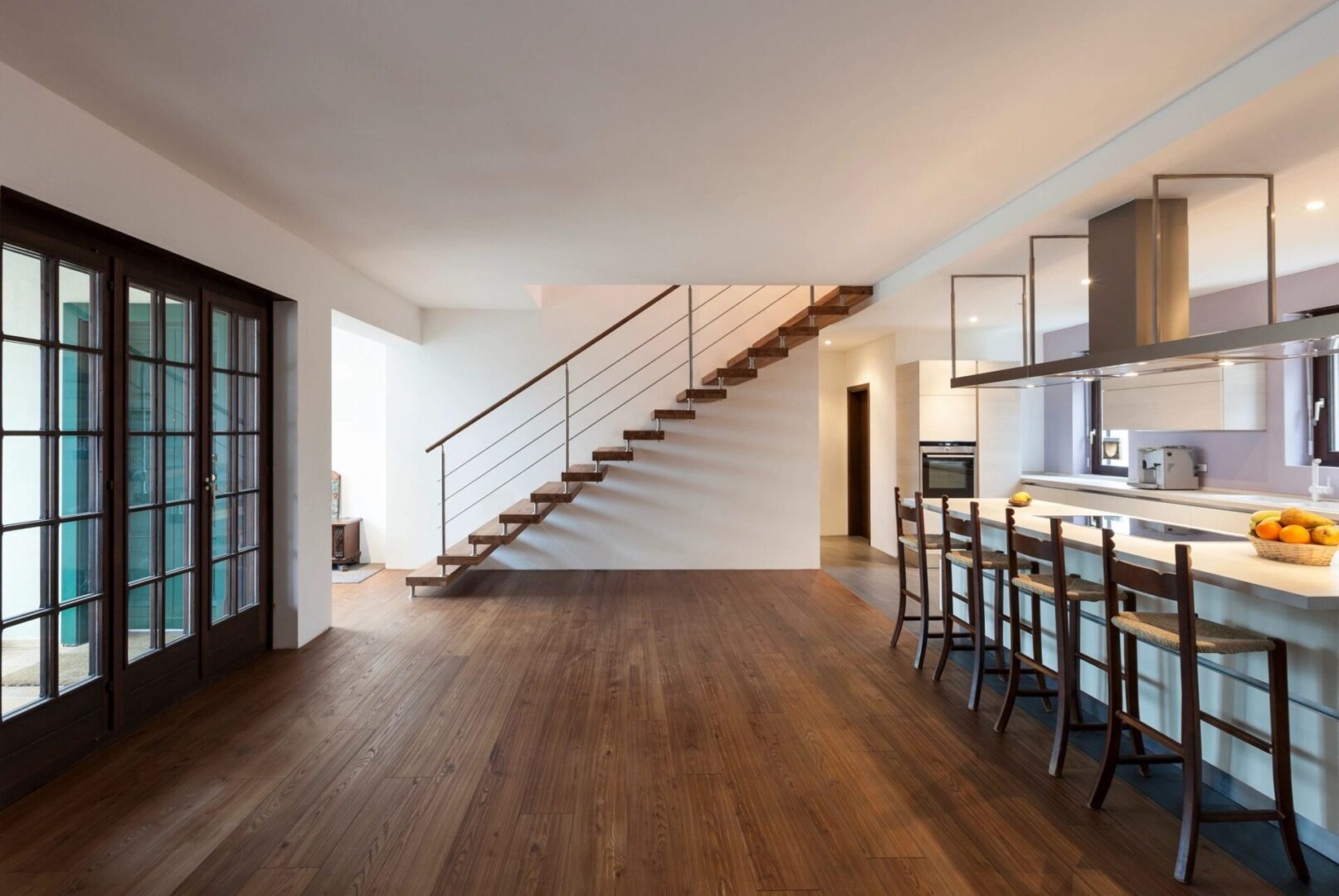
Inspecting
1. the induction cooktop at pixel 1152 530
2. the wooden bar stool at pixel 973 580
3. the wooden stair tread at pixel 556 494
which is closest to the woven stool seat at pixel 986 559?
the wooden bar stool at pixel 973 580

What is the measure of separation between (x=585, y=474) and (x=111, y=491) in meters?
3.69

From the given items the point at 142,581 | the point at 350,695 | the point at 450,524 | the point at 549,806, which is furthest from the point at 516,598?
the point at 549,806

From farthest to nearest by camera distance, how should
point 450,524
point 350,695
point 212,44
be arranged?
point 450,524 < point 350,695 < point 212,44

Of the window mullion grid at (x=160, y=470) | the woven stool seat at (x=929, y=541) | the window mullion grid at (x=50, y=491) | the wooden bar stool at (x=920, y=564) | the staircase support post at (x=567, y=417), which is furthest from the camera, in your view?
the staircase support post at (x=567, y=417)

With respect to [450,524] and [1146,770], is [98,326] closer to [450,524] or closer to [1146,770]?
[450,524]

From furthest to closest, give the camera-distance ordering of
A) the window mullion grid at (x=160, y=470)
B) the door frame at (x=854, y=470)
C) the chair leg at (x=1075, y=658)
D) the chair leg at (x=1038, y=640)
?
the door frame at (x=854, y=470)
the window mullion grid at (x=160, y=470)
the chair leg at (x=1038, y=640)
the chair leg at (x=1075, y=658)

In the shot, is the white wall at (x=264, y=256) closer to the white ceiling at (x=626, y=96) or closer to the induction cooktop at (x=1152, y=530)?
the white ceiling at (x=626, y=96)

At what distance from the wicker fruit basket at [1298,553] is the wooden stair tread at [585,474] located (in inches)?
187

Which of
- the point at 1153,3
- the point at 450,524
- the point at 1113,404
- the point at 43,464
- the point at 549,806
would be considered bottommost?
the point at 549,806

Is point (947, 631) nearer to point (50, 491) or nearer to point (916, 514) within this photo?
point (916, 514)

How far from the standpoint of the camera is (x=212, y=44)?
2.30 m

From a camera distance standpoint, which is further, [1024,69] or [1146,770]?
[1146,770]

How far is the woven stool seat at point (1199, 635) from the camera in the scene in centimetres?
225

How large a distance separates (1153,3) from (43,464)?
4.21 meters
